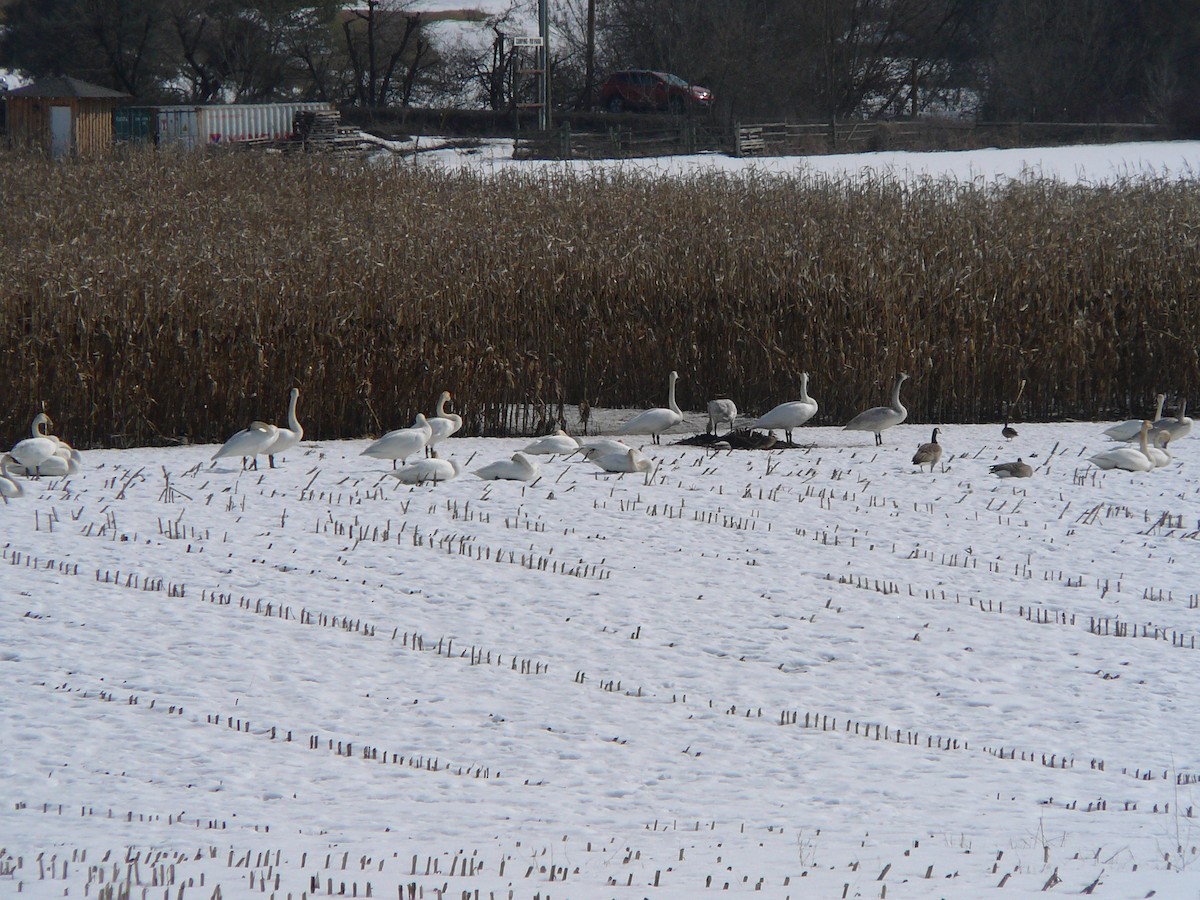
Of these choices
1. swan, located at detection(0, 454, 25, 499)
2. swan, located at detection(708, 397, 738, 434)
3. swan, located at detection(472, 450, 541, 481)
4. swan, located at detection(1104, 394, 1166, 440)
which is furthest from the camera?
swan, located at detection(708, 397, 738, 434)

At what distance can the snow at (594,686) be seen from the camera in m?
5.22

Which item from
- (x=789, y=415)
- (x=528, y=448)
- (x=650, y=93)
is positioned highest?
(x=650, y=93)

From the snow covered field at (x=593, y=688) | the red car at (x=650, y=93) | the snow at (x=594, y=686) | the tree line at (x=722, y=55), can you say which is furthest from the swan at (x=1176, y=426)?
the red car at (x=650, y=93)

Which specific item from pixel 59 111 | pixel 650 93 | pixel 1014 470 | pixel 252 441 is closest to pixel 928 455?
pixel 1014 470

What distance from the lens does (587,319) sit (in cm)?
1609

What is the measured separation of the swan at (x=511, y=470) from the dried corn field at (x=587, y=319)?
2.82 m

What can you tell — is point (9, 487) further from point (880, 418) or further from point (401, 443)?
point (880, 418)

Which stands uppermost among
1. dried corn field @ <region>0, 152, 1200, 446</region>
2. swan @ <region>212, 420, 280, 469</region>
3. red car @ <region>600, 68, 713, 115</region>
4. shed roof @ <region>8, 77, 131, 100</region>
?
red car @ <region>600, 68, 713, 115</region>

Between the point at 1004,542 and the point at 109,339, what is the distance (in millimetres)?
8784

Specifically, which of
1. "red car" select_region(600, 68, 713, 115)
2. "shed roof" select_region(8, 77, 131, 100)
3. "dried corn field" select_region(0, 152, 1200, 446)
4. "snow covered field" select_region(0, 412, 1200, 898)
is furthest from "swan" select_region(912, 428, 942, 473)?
"red car" select_region(600, 68, 713, 115)

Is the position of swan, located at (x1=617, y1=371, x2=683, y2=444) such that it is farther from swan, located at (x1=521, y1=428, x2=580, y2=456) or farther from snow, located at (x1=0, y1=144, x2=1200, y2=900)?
snow, located at (x1=0, y1=144, x2=1200, y2=900)

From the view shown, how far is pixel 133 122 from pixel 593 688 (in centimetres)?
4145

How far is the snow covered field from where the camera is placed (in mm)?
5223

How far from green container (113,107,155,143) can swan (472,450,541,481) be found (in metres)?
35.7
